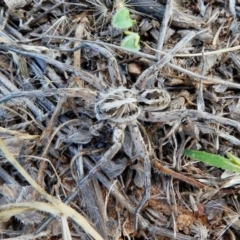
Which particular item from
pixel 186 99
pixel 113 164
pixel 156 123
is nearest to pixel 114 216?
pixel 113 164

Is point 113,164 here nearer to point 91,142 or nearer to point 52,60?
point 91,142

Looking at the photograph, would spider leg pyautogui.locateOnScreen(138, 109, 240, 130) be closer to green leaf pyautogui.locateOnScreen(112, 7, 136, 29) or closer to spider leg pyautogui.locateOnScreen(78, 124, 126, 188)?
spider leg pyautogui.locateOnScreen(78, 124, 126, 188)

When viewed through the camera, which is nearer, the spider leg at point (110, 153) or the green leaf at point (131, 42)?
the spider leg at point (110, 153)

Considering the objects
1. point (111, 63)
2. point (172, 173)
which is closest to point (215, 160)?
point (172, 173)

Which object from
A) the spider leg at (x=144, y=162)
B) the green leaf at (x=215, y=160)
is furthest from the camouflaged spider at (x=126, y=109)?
the green leaf at (x=215, y=160)

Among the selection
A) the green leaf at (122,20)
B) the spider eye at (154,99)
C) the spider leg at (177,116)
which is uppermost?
the green leaf at (122,20)

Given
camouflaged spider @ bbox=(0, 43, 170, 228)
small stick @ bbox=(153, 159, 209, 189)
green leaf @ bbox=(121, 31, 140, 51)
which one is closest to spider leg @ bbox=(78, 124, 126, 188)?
camouflaged spider @ bbox=(0, 43, 170, 228)

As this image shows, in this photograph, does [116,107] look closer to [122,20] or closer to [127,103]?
[127,103]

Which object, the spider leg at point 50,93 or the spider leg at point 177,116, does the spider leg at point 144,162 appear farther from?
the spider leg at point 50,93
